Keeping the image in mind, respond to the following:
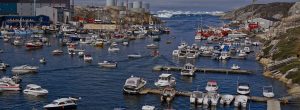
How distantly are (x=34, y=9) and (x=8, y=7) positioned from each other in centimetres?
441

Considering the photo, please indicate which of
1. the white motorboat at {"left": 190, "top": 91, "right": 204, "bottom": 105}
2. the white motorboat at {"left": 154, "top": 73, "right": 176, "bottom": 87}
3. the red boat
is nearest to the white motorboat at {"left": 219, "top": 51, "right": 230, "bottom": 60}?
the white motorboat at {"left": 154, "top": 73, "right": 176, "bottom": 87}

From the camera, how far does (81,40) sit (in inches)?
2280

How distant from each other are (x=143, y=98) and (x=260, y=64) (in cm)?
1764

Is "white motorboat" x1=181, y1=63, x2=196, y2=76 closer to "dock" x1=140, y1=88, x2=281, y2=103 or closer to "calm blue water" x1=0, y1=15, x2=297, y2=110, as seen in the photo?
"calm blue water" x1=0, y1=15, x2=297, y2=110

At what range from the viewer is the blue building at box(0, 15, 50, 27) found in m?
77.6

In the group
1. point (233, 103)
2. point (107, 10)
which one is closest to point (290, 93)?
point (233, 103)

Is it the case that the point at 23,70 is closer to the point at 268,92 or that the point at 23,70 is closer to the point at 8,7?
the point at 268,92

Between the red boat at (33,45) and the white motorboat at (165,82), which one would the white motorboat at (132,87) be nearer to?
the white motorboat at (165,82)

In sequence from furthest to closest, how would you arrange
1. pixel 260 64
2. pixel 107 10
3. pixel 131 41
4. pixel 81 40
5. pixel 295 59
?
1. pixel 107 10
2. pixel 131 41
3. pixel 81 40
4. pixel 260 64
5. pixel 295 59

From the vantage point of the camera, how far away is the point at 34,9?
85.8m

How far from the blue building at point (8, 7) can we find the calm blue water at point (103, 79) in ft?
112

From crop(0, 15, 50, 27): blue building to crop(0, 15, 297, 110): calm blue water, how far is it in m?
28.4

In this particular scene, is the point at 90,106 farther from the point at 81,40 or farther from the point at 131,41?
the point at 131,41

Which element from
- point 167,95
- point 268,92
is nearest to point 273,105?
point 268,92
